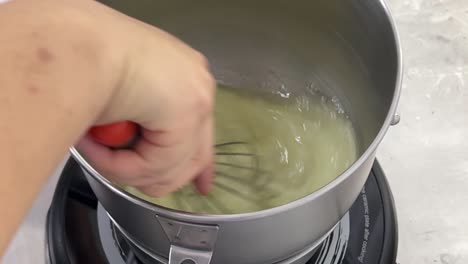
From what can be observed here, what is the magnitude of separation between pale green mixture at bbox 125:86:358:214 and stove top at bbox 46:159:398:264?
0.19ft

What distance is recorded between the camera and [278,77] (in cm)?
77

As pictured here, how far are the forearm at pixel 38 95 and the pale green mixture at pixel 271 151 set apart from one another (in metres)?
0.33

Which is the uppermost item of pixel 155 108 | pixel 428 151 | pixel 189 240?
pixel 155 108

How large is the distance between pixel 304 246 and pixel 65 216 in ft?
0.80

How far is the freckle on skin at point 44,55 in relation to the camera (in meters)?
0.27

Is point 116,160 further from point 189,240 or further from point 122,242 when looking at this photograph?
point 122,242

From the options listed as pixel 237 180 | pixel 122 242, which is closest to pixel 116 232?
pixel 122 242

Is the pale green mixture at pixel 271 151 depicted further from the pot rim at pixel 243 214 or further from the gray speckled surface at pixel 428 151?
the pot rim at pixel 243 214

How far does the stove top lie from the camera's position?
22.3 inches

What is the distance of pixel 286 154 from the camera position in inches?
27.6

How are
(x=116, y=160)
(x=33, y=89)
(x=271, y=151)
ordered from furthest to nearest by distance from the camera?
(x=271, y=151), (x=116, y=160), (x=33, y=89)

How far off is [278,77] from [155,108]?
455mm

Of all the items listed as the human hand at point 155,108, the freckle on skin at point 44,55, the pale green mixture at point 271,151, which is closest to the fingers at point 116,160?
the human hand at point 155,108

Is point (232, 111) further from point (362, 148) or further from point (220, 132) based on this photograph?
point (362, 148)
